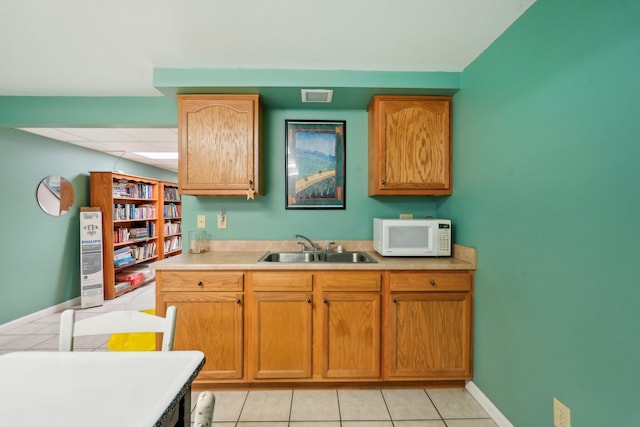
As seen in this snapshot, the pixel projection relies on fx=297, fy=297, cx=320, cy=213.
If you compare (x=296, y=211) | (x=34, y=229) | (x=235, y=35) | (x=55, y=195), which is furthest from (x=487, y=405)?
(x=55, y=195)

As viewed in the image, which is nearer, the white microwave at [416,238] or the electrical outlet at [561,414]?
the electrical outlet at [561,414]

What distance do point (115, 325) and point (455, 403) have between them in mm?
2021

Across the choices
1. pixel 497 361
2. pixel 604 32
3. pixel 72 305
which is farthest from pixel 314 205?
pixel 72 305

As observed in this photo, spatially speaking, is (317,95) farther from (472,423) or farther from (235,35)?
(472,423)

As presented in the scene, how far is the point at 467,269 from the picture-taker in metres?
2.02

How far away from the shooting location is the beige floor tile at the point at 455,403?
1834 mm

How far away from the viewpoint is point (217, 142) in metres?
2.26

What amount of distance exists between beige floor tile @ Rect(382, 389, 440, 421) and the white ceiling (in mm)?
2293

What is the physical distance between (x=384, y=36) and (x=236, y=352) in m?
2.22

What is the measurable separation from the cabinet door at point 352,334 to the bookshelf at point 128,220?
12.7 ft

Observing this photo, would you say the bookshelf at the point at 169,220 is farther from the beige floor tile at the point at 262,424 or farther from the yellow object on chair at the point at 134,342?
the beige floor tile at the point at 262,424

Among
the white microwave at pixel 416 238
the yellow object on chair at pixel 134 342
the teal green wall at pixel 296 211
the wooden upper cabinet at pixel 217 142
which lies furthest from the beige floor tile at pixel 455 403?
the yellow object on chair at pixel 134 342

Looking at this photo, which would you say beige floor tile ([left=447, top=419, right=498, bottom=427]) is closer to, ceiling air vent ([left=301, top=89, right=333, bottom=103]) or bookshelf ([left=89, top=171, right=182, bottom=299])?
ceiling air vent ([left=301, top=89, right=333, bottom=103])

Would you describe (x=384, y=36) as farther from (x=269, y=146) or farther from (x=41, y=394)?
(x=41, y=394)
